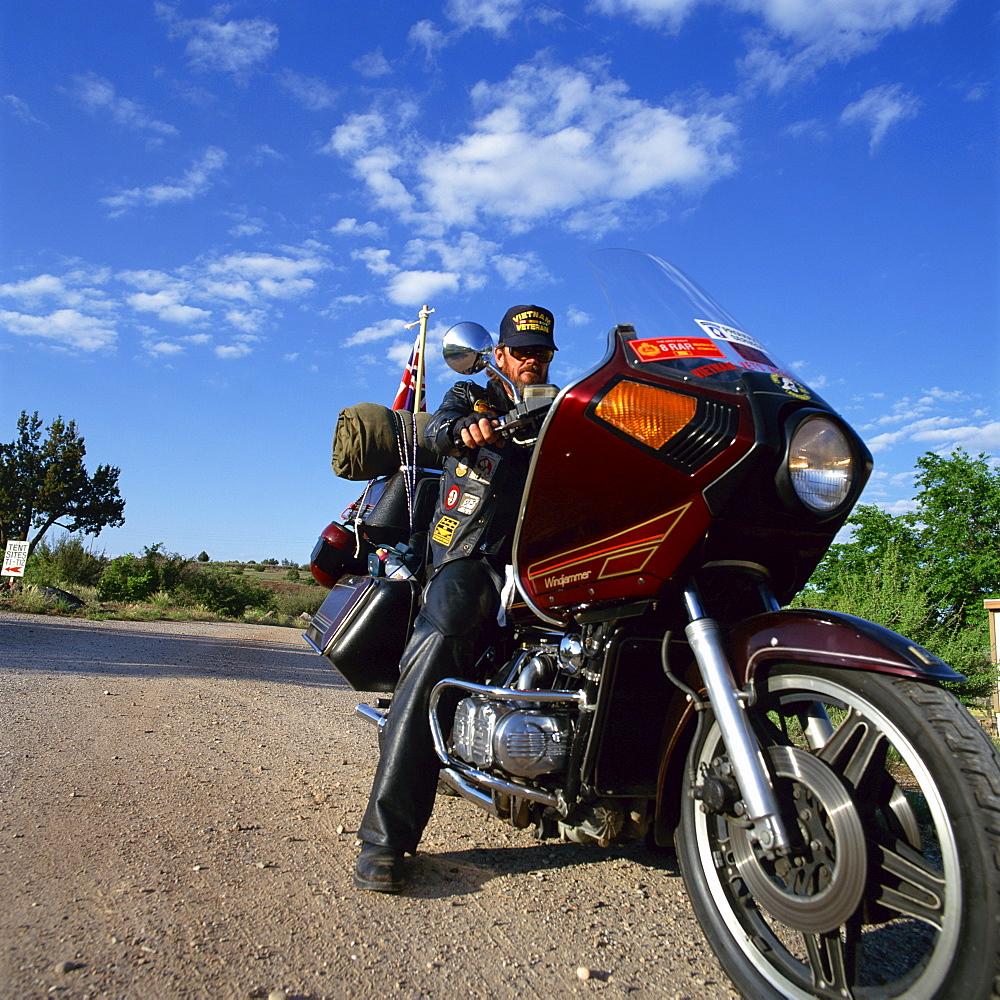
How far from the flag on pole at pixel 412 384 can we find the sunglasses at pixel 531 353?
1430 millimetres

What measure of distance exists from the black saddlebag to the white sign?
17.9 m

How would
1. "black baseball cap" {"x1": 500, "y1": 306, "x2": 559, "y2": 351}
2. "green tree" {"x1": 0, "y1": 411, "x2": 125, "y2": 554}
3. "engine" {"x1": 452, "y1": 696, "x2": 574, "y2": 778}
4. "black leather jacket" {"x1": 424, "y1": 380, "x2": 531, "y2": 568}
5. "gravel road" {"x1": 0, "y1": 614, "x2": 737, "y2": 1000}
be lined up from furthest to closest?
1. "green tree" {"x1": 0, "y1": 411, "x2": 125, "y2": 554}
2. "black baseball cap" {"x1": 500, "y1": 306, "x2": 559, "y2": 351}
3. "black leather jacket" {"x1": 424, "y1": 380, "x2": 531, "y2": 568}
4. "engine" {"x1": 452, "y1": 696, "x2": 574, "y2": 778}
5. "gravel road" {"x1": 0, "y1": 614, "x2": 737, "y2": 1000}

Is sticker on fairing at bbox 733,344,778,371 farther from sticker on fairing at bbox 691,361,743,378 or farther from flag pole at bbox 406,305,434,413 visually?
flag pole at bbox 406,305,434,413

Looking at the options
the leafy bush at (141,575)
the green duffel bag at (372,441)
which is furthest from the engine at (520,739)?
the leafy bush at (141,575)

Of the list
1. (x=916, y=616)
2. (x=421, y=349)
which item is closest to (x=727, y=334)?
(x=421, y=349)

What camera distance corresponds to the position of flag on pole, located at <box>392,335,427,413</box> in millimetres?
4555

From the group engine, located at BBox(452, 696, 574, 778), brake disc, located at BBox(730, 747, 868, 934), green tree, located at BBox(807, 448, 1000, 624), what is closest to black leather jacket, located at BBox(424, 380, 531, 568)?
engine, located at BBox(452, 696, 574, 778)

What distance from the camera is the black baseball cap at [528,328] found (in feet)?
10.4

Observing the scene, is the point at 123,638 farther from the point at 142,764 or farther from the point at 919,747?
the point at 919,747

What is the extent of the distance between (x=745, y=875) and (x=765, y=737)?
0.33 metres

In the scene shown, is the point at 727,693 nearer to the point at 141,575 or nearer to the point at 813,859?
the point at 813,859

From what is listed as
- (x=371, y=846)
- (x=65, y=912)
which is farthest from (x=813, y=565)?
(x=65, y=912)

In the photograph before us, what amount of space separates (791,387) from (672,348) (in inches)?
13.4

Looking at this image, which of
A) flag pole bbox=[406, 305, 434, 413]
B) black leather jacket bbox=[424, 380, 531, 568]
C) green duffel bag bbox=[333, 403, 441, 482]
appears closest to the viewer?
black leather jacket bbox=[424, 380, 531, 568]
